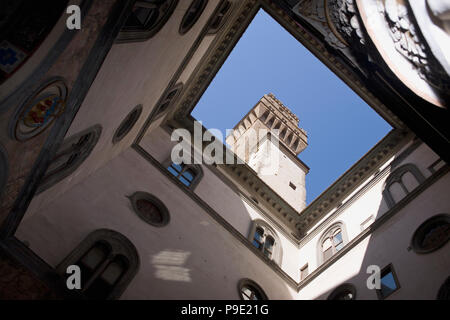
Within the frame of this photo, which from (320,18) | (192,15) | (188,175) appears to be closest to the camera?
(320,18)

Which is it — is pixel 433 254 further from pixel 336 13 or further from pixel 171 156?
pixel 171 156

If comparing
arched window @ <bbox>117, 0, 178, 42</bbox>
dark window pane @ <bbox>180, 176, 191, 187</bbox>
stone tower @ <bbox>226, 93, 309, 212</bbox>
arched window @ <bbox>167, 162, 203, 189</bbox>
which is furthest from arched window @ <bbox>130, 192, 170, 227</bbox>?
stone tower @ <bbox>226, 93, 309, 212</bbox>

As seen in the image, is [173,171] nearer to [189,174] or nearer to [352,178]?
[189,174]

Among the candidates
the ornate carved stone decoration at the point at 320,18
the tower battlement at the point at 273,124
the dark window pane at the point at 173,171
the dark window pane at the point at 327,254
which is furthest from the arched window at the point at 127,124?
the tower battlement at the point at 273,124

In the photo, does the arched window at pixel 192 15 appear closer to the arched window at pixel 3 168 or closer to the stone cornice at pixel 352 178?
the arched window at pixel 3 168

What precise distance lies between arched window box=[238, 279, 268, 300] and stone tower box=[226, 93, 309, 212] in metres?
9.11

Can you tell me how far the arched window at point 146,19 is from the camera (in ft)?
19.7

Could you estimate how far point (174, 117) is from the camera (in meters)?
16.0

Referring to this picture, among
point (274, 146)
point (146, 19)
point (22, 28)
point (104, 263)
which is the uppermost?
point (274, 146)

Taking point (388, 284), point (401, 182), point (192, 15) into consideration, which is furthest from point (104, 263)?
point (401, 182)

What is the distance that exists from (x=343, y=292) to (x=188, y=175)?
659 cm

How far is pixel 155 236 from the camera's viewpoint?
9711 mm

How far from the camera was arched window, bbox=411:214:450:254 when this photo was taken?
30.2ft

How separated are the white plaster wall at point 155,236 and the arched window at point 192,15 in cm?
447
